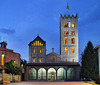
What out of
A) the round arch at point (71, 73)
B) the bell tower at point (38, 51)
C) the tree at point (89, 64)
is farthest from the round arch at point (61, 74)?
the tree at point (89, 64)

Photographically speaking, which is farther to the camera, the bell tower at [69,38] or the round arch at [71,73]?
the bell tower at [69,38]

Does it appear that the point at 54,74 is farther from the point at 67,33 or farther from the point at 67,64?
the point at 67,33

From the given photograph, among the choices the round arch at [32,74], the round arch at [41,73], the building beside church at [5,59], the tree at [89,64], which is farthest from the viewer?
the round arch at [41,73]

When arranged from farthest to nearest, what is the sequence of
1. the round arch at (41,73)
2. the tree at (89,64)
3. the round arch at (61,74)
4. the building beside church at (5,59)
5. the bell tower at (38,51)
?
the round arch at (41,73) < the bell tower at (38,51) < the round arch at (61,74) < the tree at (89,64) < the building beside church at (5,59)

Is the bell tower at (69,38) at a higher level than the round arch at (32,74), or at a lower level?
higher

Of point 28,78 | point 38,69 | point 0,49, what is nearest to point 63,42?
point 38,69

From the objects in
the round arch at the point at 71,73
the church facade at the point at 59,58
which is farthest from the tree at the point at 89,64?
the round arch at the point at 71,73

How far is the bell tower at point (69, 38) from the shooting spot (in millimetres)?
63219

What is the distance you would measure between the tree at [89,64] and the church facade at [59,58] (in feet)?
53.5

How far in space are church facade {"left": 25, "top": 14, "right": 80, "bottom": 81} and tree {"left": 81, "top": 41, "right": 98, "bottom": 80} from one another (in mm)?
16322

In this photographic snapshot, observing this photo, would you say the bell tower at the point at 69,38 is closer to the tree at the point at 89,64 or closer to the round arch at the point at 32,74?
the round arch at the point at 32,74

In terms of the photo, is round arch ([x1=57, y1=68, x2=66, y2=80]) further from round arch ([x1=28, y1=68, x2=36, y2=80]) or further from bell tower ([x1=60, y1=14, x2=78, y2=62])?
round arch ([x1=28, y1=68, x2=36, y2=80])

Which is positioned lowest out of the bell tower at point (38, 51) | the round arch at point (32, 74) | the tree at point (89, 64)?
the round arch at point (32, 74)

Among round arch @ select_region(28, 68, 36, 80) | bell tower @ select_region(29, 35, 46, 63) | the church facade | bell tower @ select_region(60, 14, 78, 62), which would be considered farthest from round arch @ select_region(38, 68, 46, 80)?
bell tower @ select_region(60, 14, 78, 62)
